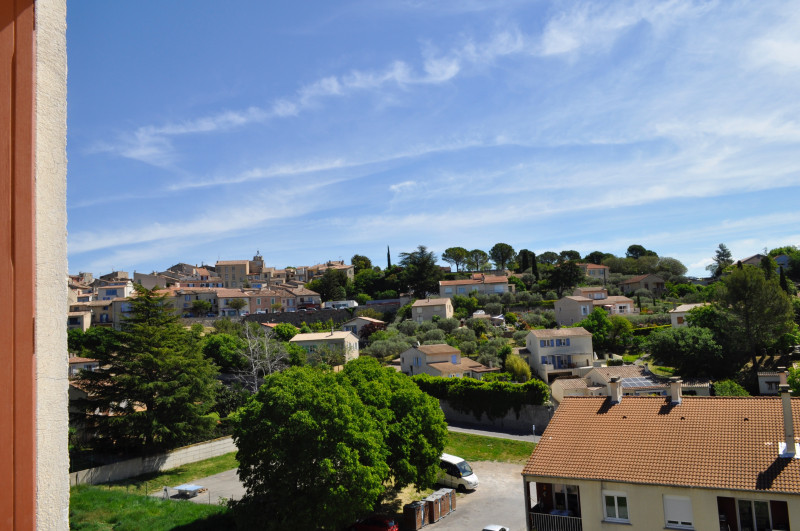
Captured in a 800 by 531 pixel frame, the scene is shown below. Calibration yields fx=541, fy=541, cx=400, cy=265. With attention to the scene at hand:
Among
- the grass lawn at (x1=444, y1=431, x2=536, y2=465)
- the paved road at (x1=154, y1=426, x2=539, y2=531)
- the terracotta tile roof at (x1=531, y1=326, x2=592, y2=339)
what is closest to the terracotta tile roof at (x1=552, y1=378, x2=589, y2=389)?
the terracotta tile roof at (x1=531, y1=326, x2=592, y2=339)

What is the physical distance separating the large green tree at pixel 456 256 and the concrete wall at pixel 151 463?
85251 millimetres

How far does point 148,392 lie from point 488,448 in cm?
1921

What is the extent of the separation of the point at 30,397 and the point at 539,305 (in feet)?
240

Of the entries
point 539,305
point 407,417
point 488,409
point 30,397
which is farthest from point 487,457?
point 539,305

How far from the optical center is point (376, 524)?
19.9 m

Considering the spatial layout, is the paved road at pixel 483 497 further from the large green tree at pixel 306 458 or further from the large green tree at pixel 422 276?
the large green tree at pixel 422 276

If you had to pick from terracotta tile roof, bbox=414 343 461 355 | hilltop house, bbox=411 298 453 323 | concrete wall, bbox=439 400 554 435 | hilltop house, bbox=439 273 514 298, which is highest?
hilltop house, bbox=439 273 514 298

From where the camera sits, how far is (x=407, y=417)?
22609 millimetres

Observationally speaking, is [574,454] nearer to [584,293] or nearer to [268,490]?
[268,490]

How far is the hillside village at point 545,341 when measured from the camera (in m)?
16.2

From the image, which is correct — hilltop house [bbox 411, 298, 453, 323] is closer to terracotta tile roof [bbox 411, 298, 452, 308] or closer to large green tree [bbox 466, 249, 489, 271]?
terracotta tile roof [bbox 411, 298, 452, 308]

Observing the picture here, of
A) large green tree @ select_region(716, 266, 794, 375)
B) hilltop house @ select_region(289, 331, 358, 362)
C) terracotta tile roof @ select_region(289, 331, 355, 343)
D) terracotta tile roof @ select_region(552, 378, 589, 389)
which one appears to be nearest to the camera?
terracotta tile roof @ select_region(552, 378, 589, 389)

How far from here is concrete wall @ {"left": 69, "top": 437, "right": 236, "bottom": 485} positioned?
2542 centimetres

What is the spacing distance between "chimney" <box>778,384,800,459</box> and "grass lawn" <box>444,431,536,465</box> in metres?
16.0
